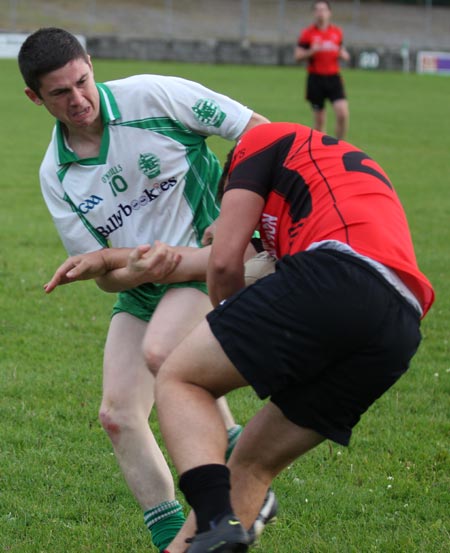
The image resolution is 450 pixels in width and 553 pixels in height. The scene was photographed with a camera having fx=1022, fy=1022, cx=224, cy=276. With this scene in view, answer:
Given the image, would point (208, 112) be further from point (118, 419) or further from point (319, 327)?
point (319, 327)

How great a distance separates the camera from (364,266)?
10.4 feet

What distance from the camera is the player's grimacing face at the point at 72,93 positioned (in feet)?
13.5

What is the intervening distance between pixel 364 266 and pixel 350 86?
2984 centimetres

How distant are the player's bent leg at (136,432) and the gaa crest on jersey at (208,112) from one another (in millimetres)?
1012

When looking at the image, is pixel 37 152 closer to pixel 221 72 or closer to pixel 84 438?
pixel 84 438

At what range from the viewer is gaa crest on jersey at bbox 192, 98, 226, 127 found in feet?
14.3

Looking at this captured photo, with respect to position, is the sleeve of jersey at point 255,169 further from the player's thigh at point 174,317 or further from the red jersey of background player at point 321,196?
the player's thigh at point 174,317

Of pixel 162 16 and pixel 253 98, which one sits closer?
pixel 253 98

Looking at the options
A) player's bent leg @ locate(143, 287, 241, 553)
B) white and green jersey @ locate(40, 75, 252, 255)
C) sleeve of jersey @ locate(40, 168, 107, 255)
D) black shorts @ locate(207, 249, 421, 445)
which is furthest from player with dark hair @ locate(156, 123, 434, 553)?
sleeve of jersey @ locate(40, 168, 107, 255)

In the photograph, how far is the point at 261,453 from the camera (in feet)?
11.5

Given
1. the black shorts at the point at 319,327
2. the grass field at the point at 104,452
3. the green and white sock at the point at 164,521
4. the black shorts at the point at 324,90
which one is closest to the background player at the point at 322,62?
the black shorts at the point at 324,90

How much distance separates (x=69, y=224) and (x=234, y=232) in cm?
Answer: 123

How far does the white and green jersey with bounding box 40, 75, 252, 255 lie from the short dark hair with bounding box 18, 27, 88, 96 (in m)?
0.25

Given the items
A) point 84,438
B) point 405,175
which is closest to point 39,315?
point 84,438
